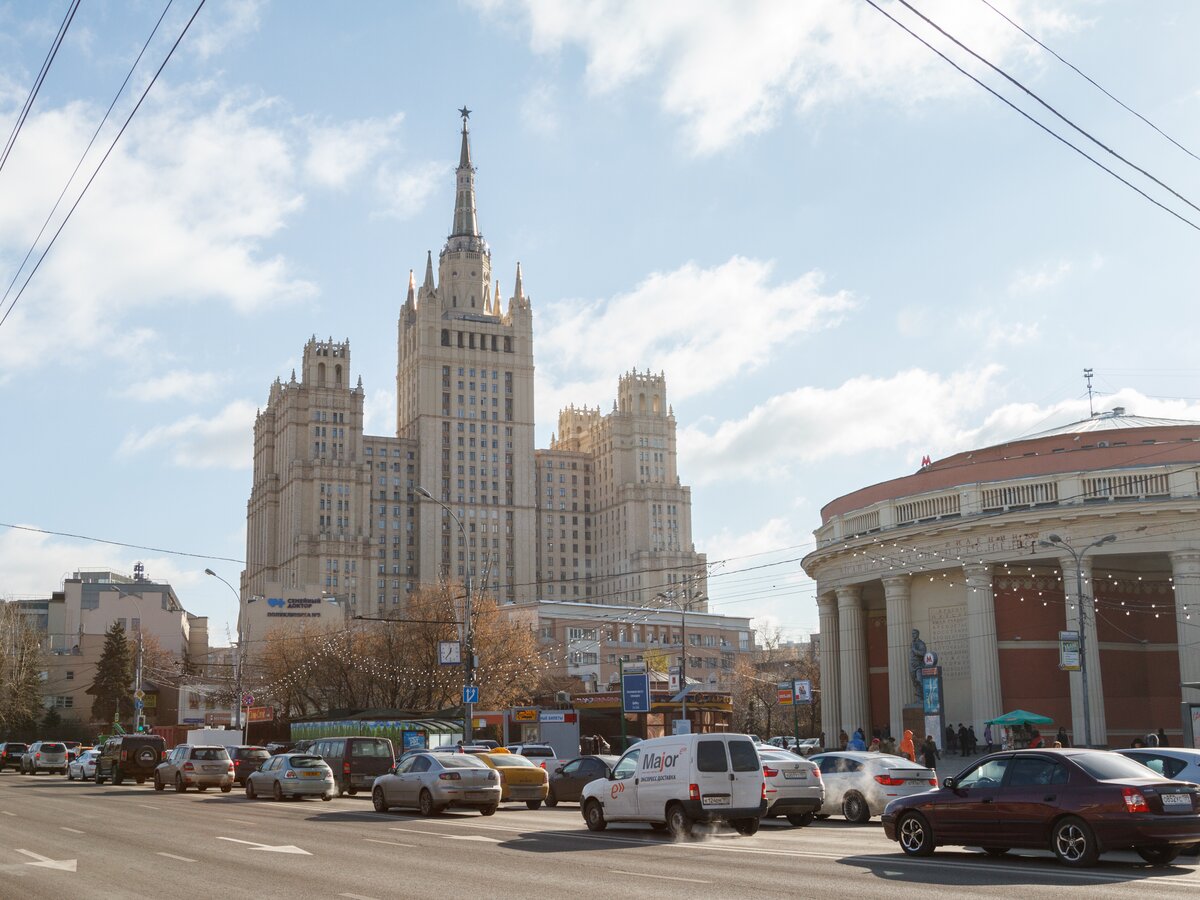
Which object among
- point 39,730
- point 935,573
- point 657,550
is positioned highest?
point 657,550

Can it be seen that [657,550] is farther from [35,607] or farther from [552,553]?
[35,607]

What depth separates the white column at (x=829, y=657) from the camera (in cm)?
5783

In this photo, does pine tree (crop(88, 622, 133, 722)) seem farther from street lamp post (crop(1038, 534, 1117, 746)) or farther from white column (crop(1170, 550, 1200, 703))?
white column (crop(1170, 550, 1200, 703))

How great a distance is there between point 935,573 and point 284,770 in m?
28.5

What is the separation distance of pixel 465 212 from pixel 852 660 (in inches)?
5966

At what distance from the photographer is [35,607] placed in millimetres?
140750

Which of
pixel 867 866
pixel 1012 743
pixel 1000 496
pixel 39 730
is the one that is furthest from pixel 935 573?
pixel 39 730

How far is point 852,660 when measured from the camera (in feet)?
183

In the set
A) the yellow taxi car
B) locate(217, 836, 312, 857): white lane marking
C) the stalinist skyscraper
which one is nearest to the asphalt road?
locate(217, 836, 312, 857): white lane marking

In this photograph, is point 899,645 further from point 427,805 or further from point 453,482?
point 453,482

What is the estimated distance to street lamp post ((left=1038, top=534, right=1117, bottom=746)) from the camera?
127 feet

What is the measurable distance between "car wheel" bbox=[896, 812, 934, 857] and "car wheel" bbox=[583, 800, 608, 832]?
6334 millimetres

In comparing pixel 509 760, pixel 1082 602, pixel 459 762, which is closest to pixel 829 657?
pixel 1082 602

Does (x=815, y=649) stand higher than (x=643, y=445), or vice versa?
→ (x=643, y=445)
